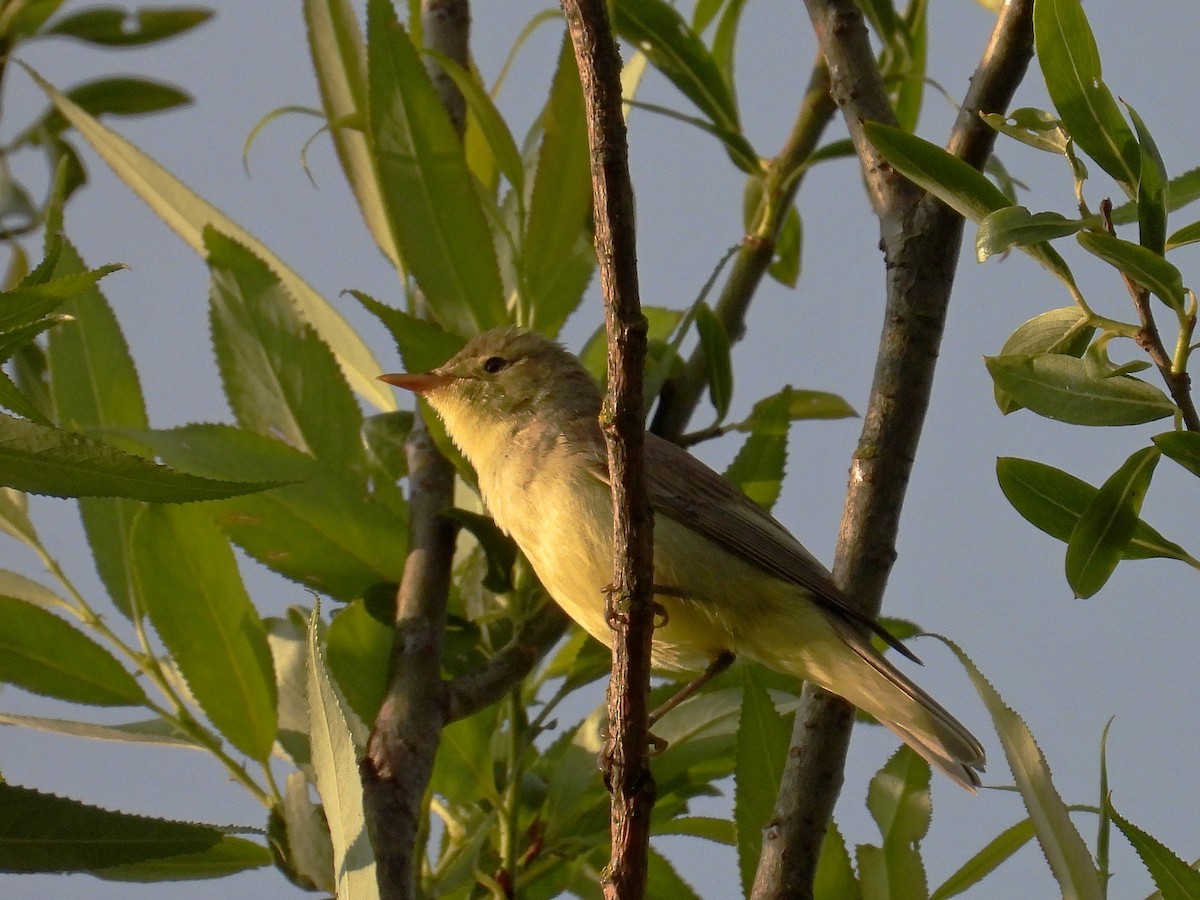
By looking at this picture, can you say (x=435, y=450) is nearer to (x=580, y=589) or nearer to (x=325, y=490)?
(x=325, y=490)

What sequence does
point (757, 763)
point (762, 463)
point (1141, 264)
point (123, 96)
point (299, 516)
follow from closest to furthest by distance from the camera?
1. point (1141, 264)
2. point (757, 763)
3. point (299, 516)
4. point (762, 463)
5. point (123, 96)

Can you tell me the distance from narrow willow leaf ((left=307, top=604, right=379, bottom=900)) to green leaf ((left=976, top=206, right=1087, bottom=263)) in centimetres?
115

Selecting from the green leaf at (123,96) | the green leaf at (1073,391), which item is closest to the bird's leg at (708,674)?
the green leaf at (1073,391)

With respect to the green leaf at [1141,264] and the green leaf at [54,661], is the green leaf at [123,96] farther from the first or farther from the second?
the green leaf at [1141,264]

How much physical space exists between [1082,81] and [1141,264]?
0.35 metres

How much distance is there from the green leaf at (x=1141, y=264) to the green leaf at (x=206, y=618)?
1.95 meters

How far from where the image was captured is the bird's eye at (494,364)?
380cm

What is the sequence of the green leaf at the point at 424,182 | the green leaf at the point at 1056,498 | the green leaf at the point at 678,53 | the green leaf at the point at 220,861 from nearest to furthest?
1. the green leaf at the point at 1056,498
2. the green leaf at the point at 220,861
3. the green leaf at the point at 424,182
4. the green leaf at the point at 678,53

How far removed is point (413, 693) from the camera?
2924 millimetres

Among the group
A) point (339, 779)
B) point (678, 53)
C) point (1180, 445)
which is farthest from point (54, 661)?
point (1180, 445)

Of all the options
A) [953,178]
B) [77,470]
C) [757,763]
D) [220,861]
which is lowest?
[220,861]

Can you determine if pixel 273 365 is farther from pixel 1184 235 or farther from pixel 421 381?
pixel 1184 235

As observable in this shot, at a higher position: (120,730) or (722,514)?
(722,514)

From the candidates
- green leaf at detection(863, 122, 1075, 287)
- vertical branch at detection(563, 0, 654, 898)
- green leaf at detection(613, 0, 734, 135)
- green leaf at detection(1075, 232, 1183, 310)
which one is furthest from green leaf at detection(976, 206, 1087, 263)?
green leaf at detection(613, 0, 734, 135)
